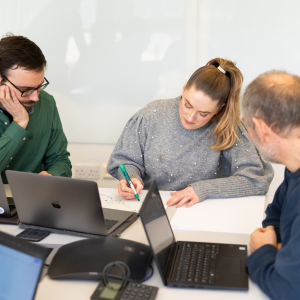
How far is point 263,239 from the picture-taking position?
92cm

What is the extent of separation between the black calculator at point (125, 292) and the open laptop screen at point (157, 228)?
56 mm

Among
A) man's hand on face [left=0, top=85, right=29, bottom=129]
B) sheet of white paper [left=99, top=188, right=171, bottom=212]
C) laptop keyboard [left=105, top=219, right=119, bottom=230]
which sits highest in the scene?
man's hand on face [left=0, top=85, right=29, bottom=129]

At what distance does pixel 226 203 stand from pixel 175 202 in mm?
204

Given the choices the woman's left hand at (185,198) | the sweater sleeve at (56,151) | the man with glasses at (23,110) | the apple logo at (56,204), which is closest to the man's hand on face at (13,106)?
the man with glasses at (23,110)

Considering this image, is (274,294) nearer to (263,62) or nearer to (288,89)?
(288,89)

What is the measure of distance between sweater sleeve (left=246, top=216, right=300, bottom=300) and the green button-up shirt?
1097 mm

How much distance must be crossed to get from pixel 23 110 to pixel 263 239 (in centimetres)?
112

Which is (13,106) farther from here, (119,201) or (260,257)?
(260,257)

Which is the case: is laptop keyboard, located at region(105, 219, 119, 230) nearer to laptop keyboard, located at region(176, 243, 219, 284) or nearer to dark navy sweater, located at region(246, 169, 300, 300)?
laptop keyboard, located at region(176, 243, 219, 284)

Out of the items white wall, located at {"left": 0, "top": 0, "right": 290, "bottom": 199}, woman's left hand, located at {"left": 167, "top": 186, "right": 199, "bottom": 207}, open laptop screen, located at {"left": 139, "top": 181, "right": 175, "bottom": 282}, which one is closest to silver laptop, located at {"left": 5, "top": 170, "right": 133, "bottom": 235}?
open laptop screen, located at {"left": 139, "top": 181, "right": 175, "bottom": 282}

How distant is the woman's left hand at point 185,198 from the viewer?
1345 millimetres

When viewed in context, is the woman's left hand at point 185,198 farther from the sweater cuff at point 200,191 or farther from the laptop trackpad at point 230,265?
the laptop trackpad at point 230,265

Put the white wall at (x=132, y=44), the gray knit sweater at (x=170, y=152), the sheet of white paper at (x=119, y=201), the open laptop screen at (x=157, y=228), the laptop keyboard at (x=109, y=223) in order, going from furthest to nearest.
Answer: the white wall at (x=132, y=44)
the gray knit sweater at (x=170, y=152)
the sheet of white paper at (x=119, y=201)
the laptop keyboard at (x=109, y=223)
the open laptop screen at (x=157, y=228)

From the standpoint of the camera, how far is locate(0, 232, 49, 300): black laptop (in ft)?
2.27
